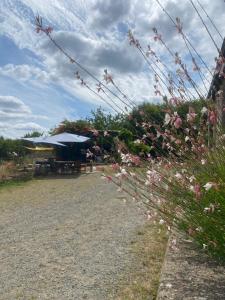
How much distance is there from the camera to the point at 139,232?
7598 mm

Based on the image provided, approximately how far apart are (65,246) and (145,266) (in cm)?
165

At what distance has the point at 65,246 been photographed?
6695 millimetres

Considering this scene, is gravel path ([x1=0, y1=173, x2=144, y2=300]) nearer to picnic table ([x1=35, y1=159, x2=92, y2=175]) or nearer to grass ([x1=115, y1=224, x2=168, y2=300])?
grass ([x1=115, y1=224, x2=168, y2=300])

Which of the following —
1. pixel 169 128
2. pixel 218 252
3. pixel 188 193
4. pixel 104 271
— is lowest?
pixel 104 271

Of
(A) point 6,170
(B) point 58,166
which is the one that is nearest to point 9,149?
(B) point 58,166

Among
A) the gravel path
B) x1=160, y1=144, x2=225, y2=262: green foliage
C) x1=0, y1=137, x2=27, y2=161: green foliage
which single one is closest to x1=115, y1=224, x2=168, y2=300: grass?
the gravel path

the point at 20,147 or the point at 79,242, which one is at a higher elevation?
the point at 20,147

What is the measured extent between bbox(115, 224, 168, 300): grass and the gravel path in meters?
0.12

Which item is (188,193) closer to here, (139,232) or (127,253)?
(127,253)

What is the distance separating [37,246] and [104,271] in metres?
1.77

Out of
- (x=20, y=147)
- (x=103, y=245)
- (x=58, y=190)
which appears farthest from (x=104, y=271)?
(x=20, y=147)

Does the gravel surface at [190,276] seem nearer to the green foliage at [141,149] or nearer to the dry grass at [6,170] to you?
the green foliage at [141,149]

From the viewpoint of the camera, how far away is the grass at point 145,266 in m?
4.56

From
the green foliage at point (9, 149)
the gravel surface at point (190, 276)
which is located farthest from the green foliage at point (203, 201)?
the green foliage at point (9, 149)
